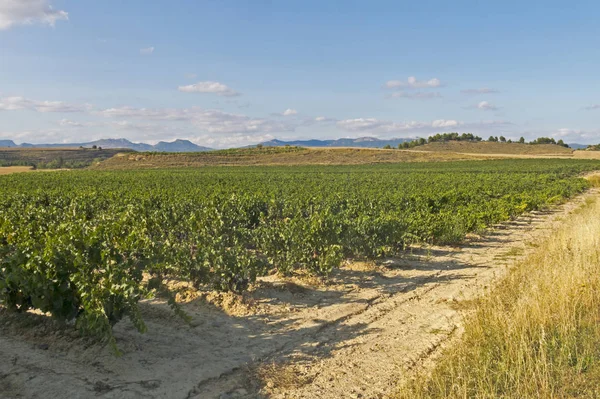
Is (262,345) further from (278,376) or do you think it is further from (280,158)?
(280,158)

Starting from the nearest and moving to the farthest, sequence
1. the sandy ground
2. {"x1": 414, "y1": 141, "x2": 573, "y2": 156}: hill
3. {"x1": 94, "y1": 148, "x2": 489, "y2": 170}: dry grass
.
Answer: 1. the sandy ground
2. {"x1": 94, "y1": 148, "x2": 489, "y2": 170}: dry grass
3. {"x1": 414, "y1": 141, "x2": 573, "y2": 156}: hill

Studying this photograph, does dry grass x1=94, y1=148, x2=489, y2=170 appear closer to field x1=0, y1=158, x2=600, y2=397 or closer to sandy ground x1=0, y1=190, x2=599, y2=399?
field x1=0, y1=158, x2=600, y2=397

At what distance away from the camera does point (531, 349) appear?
5.34m

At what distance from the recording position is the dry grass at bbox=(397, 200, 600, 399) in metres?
4.77

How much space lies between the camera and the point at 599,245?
10.5 m

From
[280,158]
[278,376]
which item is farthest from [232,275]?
[280,158]

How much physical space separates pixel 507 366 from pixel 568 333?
1.43 metres

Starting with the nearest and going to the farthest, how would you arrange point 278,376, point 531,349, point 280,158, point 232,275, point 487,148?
point 531,349 < point 278,376 < point 232,275 < point 280,158 < point 487,148

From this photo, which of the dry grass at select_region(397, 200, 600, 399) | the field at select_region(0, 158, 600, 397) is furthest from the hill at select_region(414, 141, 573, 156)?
the dry grass at select_region(397, 200, 600, 399)

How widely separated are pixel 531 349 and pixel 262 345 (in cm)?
368

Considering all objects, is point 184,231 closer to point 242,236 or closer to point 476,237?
point 242,236

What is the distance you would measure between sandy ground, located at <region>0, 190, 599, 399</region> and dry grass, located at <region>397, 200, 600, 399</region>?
57 centimetres

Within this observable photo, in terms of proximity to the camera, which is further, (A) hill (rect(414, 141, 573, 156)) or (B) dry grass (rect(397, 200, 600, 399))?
(A) hill (rect(414, 141, 573, 156))

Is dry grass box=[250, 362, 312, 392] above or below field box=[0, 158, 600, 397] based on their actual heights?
below
